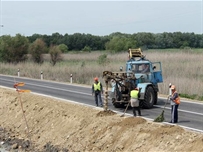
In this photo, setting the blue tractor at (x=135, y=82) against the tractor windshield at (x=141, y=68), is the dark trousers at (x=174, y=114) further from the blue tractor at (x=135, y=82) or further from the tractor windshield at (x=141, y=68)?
the tractor windshield at (x=141, y=68)

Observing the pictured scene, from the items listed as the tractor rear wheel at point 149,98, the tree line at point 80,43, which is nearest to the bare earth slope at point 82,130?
the tractor rear wheel at point 149,98

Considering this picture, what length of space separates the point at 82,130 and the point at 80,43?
9030 cm

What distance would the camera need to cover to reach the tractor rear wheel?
1826 cm

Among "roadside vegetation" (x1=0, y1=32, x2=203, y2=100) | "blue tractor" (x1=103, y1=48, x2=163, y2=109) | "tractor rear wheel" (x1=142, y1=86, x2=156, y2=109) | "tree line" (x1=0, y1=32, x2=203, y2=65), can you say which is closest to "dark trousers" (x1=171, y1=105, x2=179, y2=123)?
"blue tractor" (x1=103, y1=48, x2=163, y2=109)

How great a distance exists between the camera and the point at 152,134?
41.8 ft

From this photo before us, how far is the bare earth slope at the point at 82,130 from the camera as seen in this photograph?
1222cm

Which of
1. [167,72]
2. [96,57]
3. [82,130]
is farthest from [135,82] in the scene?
[96,57]

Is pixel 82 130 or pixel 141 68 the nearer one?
pixel 82 130

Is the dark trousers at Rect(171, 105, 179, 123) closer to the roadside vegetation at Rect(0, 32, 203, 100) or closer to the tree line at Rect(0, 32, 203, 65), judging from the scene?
the roadside vegetation at Rect(0, 32, 203, 100)

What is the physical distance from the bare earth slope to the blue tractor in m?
1.51

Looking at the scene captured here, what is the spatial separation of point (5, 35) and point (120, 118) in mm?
59343

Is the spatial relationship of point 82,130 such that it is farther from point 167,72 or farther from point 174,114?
point 167,72

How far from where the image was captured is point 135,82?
18.5 meters

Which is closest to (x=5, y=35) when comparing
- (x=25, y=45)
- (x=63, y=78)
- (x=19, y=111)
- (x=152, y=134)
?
(x=25, y=45)
